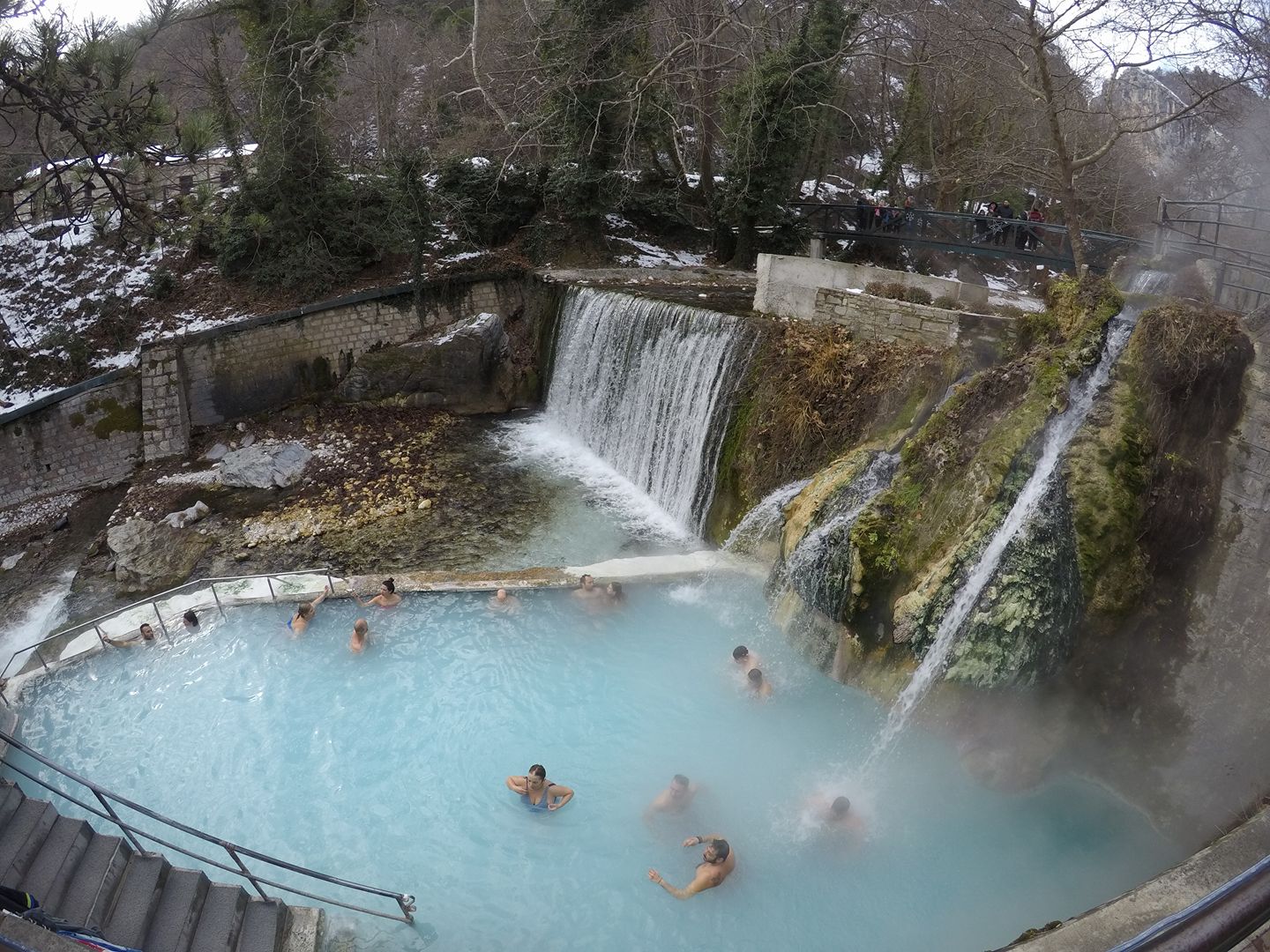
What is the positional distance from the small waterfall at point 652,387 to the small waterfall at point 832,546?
2511 millimetres

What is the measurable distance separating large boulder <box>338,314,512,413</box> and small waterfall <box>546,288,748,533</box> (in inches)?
60.8

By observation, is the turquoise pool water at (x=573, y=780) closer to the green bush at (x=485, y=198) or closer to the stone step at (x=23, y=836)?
the stone step at (x=23, y=836)

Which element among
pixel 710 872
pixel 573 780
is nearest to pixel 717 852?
pixel 710 872

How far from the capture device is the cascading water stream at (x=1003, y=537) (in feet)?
19.5

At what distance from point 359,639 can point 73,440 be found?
881cm

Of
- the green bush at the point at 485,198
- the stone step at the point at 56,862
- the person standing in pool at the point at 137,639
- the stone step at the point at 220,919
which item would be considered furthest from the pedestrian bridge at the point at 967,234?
the stone step at the point at 56,862

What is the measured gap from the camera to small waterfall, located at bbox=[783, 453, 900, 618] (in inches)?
270

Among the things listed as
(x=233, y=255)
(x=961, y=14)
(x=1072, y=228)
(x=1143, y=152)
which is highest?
(x=961, y=14)

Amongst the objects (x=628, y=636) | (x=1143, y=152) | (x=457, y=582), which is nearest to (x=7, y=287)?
(x=457, y=582)

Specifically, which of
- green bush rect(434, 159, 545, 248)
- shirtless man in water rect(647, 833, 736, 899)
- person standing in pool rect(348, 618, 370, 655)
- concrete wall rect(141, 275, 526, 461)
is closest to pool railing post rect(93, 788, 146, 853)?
person standing in pool rect(348, 618, 370, 655)

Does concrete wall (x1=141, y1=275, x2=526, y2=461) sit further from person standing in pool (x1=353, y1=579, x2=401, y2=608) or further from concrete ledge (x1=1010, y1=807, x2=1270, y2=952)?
concrete ledge (x1=1010, y1=807, x2=1270, y2=952)

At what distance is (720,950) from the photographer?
480cm

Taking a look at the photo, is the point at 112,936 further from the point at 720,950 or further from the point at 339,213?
the point at 339,213

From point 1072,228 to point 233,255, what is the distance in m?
14.3
